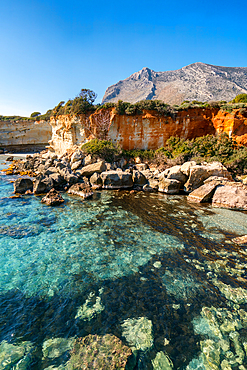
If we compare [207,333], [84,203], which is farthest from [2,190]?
[207,333]

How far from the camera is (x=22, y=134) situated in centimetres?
4678

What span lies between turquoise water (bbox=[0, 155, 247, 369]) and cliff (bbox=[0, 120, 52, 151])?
43648 millimetres

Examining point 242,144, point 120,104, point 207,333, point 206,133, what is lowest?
point 207,333

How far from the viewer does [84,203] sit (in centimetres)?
1305

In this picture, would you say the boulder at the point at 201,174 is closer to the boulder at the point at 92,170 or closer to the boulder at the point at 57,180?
the boulder at the point at 92,170

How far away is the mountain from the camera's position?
65.9 meters

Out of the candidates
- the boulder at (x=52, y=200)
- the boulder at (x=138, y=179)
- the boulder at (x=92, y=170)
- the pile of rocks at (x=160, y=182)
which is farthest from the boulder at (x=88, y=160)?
the boulder at (x=52, y=200)

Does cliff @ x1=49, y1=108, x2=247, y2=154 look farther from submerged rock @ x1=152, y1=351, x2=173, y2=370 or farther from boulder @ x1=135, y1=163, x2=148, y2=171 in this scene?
submerged rock @ x1=152, y1=351, x2=173, y2=370

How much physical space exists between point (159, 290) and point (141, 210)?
6728mm

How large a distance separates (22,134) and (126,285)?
173 feet

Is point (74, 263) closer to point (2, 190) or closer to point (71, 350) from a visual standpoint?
point (71, 350)

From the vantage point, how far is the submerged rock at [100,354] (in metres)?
3.42

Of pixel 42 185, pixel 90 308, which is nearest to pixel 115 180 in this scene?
pixel 42 185

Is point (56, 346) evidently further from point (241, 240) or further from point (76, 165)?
point (76, 165)
